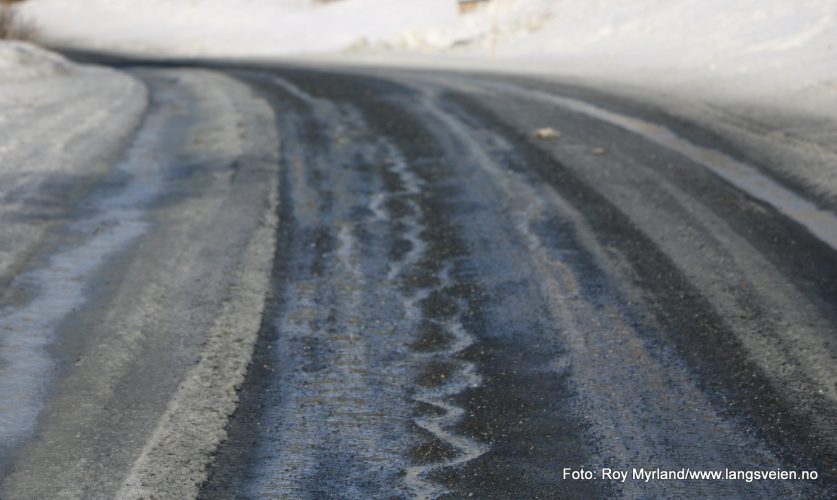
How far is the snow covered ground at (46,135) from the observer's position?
267 inches

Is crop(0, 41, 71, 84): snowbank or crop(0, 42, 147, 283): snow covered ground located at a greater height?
crop(0, 41, 71, 84): snowbank

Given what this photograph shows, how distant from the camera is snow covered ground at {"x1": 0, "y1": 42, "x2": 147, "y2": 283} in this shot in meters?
6.78

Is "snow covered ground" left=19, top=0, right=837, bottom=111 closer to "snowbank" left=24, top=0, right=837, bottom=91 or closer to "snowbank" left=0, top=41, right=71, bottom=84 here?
"snowbank" left=24, top=0, right=837, bottom=91

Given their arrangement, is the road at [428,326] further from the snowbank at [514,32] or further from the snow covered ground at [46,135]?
the snowbank at [514,32]

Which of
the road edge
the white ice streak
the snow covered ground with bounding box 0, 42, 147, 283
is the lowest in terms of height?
the road edge

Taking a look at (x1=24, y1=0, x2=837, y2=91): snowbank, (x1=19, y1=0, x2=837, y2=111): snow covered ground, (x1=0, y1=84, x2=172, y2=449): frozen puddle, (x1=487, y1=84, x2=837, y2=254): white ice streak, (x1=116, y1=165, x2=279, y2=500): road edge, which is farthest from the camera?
(x1=24, y1=0, x2=837, y2=91): snowbank

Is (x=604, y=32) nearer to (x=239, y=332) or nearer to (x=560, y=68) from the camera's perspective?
(x=560, y=68)

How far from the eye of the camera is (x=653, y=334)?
4.82 m

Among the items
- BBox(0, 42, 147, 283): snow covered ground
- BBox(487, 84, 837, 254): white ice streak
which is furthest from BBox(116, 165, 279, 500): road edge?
BBox(487, 84, 837, 254): white ice streak

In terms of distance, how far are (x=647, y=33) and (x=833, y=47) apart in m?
6.14

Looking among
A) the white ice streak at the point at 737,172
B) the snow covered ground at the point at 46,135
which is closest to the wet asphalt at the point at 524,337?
the white ice streak at the point at 737,172

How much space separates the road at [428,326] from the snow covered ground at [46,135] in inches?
8.0

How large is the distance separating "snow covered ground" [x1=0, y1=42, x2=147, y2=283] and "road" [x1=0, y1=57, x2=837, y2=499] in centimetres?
20

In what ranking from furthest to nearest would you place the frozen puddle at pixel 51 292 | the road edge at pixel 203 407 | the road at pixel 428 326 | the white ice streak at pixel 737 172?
1. the white ice streak at pixel 737 172
2. the frozen puddle at pixel 51 292
3. the road at pixel 428 326
4. the road edge at pixel 203 407
